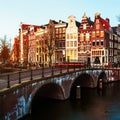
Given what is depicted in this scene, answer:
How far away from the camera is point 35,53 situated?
7094cm

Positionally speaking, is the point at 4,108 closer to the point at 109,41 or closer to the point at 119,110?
the point at 119,110

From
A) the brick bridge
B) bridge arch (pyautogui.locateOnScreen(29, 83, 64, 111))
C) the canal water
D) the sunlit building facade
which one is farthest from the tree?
the canal water

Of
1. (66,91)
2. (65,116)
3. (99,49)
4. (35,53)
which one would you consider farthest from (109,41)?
(65,116)

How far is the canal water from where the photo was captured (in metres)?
20.9

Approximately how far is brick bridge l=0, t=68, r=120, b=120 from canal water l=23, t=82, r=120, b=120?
0.98 metres

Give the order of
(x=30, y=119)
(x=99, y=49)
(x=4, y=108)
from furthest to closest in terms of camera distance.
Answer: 1. (x=99, y=49)
2. (x=30, y=119)
3. (x=4, y=108)

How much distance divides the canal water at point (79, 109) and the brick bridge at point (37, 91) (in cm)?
98

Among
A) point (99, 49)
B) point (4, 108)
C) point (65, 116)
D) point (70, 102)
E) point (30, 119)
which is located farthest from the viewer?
point (99, 49)

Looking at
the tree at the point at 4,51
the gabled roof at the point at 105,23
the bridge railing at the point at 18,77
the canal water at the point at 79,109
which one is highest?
the gabled roof at the point at 105,23

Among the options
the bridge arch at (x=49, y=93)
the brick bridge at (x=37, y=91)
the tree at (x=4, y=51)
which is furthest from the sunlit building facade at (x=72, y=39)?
the bridge arch at (x=49, y=93)

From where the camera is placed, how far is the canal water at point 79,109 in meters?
20.9

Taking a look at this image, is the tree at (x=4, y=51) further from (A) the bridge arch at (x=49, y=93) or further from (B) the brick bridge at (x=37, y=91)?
(A) the bridge arch at (x=49, y=93)

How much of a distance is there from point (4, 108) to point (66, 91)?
41.2 feet

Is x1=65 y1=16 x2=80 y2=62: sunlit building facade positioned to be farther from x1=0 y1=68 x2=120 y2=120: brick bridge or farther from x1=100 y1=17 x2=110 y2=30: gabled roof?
x1=0 y1=68 x2=120 y2=120: brick bridge
